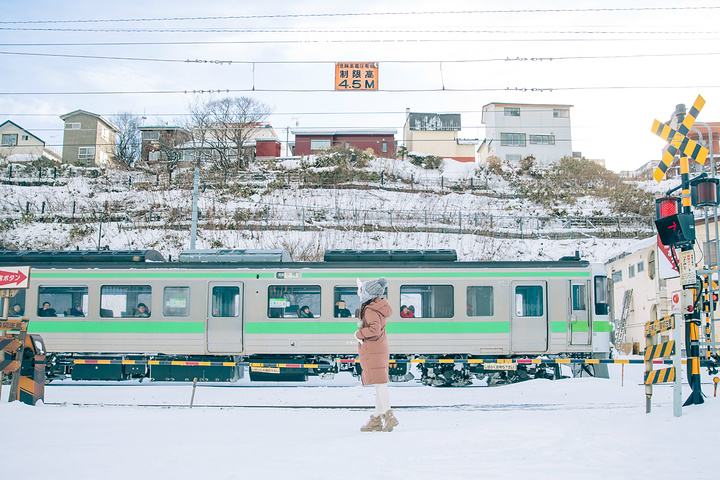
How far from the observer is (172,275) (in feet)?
45.9

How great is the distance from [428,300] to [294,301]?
3144mm

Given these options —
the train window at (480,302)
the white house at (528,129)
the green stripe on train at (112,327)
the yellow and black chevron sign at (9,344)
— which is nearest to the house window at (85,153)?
the white house at (528,129)

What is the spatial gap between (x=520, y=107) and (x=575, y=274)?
4260cm

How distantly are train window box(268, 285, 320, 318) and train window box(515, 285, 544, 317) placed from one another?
4.71 m

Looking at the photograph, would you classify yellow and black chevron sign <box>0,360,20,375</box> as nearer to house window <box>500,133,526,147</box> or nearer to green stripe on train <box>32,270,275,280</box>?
green stripe on train <box>32,270,275,280</box>

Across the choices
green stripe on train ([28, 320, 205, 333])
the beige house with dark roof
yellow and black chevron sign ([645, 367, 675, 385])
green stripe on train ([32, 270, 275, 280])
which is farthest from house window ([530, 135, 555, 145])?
yellow and black chevron sign ([645, 367, 675, 385])

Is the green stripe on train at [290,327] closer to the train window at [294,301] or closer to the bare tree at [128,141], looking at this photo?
the train window at [294,301]

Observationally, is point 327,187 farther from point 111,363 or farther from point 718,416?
point 718,416

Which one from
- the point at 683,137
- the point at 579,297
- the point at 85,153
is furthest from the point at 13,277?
the point at 85,153

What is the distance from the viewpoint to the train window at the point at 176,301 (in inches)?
549

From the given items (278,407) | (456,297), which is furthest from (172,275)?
(456,297)

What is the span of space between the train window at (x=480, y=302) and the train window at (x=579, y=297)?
1.97 metres

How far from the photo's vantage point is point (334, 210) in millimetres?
35062

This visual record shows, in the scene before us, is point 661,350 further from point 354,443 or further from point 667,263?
point 354,443
